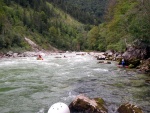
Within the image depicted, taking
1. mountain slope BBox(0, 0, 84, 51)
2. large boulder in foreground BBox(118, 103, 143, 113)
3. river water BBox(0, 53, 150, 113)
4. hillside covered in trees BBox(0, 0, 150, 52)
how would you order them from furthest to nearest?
mountain slope BBox(0, 0, 84, 51) → hillside covered in trees BBox(0, 0, 150, 52) → river water BBox(0, 53, 150, 113) → large boulder in foreground BBox(118, 103, 143, 113)

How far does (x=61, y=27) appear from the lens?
398 ft

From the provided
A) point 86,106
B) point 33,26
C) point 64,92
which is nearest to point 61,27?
point 33,26

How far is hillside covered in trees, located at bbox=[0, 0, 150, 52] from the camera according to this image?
129 ft

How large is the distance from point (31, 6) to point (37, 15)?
49.5 ft

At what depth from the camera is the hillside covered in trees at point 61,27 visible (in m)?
39.3

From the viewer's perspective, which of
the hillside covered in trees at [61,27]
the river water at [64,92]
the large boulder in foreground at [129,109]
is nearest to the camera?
the large boulder in foreground at [129,109]

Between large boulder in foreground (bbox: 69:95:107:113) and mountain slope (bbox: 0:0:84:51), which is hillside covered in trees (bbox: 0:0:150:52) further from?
large boulder in foreground (bbox: 69:95:107:113)

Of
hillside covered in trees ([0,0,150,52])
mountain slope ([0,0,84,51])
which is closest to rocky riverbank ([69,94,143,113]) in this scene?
hillside covered in trees ([0,0,150,52])

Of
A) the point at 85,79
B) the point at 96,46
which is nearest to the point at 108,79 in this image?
the point at 85,79

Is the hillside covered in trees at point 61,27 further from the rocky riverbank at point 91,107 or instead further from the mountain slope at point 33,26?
the rocky riverbank at point 91,107

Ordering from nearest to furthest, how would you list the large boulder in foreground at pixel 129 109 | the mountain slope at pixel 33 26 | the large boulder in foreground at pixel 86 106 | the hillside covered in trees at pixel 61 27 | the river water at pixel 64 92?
the large boulder in foreground at pixel 129 109
the large boulder in foreground at pixel 86 106
the river water at pixel 64 92
the hillside covered in trees at pixel 61 27
the mountain slope at pixel 33 26

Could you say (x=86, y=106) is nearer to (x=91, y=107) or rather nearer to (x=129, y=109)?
(x=91, y=107)

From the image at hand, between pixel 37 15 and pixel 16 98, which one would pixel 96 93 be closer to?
pixel 16 98

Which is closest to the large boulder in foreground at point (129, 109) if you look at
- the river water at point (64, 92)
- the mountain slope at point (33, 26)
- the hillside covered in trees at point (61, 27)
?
the river water at point (64, 92)
